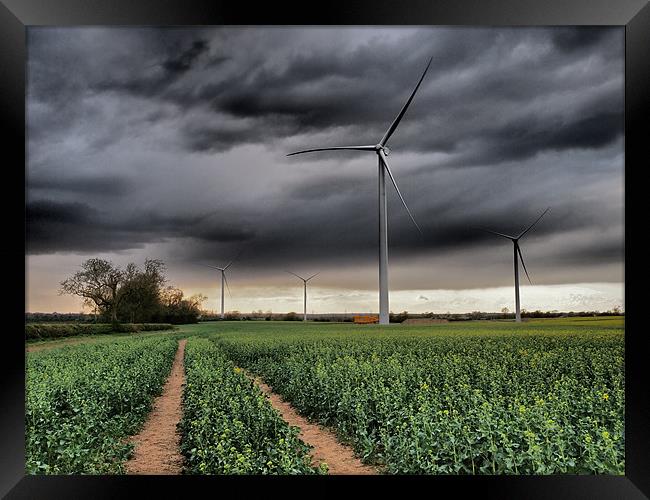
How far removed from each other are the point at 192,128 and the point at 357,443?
1809 cm

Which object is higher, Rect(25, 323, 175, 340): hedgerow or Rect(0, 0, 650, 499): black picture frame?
Rect(0, 0, 650, 499): black picture frame

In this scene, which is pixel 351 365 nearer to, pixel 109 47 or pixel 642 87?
pixel 642 87

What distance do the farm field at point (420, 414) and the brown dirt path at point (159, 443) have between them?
271 millimetres

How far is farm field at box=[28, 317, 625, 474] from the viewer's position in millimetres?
6160

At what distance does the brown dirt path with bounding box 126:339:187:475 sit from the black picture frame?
2086 millimetres

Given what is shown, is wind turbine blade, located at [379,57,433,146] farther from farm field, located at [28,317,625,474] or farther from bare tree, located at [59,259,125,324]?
bare tree, located at [59,259,125,324]

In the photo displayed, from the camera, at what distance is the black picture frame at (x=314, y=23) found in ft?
16.7

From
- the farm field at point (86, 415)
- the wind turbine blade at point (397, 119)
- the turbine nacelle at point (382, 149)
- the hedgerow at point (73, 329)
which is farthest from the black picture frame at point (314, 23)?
the hedgerow at point (73, 329)

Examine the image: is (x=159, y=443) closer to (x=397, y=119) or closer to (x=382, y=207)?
(x=397, y=119)

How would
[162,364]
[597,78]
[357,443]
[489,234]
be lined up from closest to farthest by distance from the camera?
[357,443] < [162,364] < [597,78] < [489,234]

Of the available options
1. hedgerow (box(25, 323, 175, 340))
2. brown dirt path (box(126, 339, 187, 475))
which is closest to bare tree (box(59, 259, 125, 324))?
hedgerow (box(25, 323, 175, 340))

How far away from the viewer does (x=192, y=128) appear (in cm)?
2320

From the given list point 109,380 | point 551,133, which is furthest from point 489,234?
point 109,380

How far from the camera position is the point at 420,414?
712 centimetres
